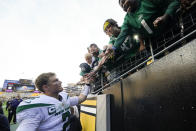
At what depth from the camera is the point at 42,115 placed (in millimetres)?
1477

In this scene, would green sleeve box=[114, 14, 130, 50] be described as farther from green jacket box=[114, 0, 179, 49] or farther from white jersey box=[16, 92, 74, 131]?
white jersey box=[16, 92, 74, 131]

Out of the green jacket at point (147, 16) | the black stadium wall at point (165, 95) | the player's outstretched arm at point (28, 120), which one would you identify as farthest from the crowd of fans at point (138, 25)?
the player's outstretched arm at point (28, 120)

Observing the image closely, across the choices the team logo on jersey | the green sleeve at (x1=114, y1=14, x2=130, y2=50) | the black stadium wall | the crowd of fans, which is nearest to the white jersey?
the team logo on jersey

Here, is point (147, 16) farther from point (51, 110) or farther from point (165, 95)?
point (51, 110)

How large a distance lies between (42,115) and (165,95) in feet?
4.76

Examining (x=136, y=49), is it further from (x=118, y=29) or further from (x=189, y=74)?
(x=189, y=74)

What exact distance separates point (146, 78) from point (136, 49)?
2.50 ft

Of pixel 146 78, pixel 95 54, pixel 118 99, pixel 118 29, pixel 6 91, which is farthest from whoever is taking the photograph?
pixel 6 91

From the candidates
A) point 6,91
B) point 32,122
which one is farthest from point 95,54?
point 6,91

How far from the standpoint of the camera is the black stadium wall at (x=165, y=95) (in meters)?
0.85

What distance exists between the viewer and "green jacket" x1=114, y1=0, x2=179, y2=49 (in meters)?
1.33

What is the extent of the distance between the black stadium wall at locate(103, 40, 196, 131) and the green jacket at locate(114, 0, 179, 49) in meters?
0.49

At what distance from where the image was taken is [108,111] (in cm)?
207

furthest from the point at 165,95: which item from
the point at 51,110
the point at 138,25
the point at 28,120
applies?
the point at 28,120
